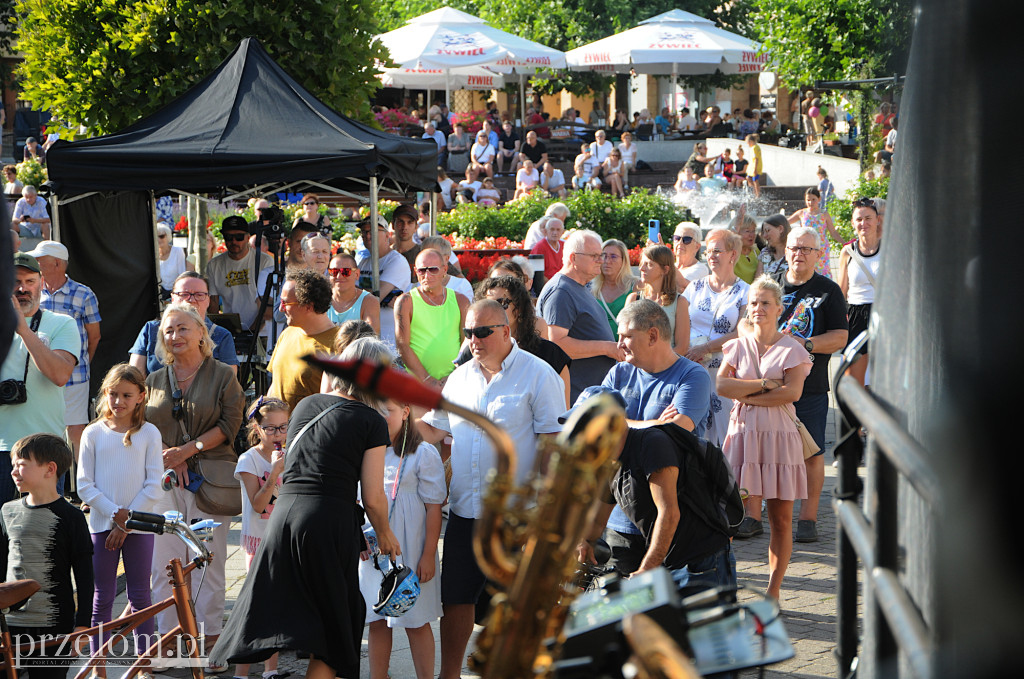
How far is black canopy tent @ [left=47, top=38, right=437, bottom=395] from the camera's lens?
7.94m

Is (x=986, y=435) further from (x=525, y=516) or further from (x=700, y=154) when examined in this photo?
(x=700, y=154)

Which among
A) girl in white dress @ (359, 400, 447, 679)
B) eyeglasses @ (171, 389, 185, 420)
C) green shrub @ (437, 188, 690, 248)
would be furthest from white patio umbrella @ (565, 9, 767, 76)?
girl in white dress @ (359, 400, 447, 679)

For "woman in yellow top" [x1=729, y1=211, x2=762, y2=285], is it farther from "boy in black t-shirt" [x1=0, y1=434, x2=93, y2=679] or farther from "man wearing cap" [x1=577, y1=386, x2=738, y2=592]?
"boy in black t-shirt" [x1=0, y1=434, x2=93, y2=679]

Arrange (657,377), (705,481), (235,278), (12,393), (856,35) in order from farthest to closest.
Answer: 1. (235,278)
2. (12,393)
3. (657,377)
4. (705,481)
5. (856,35)

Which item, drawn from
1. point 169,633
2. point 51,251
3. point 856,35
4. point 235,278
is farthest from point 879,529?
point 235,278

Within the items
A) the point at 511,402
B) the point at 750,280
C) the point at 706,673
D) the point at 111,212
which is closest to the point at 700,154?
the point at 750,280

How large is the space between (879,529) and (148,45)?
383 inches

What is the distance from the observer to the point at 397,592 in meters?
4.48

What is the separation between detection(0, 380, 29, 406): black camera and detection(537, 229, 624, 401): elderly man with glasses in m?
2.99

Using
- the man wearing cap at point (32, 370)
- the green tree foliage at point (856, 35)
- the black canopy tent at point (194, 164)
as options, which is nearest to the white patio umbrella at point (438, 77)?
the black canopy tent at point (194, 164)

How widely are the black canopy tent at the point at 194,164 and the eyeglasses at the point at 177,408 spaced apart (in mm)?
2684

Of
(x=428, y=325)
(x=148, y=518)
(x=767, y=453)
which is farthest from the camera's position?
(x=428, y=325)

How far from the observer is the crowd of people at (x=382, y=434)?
4.27m

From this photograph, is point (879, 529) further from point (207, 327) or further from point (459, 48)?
point (459, 48)
